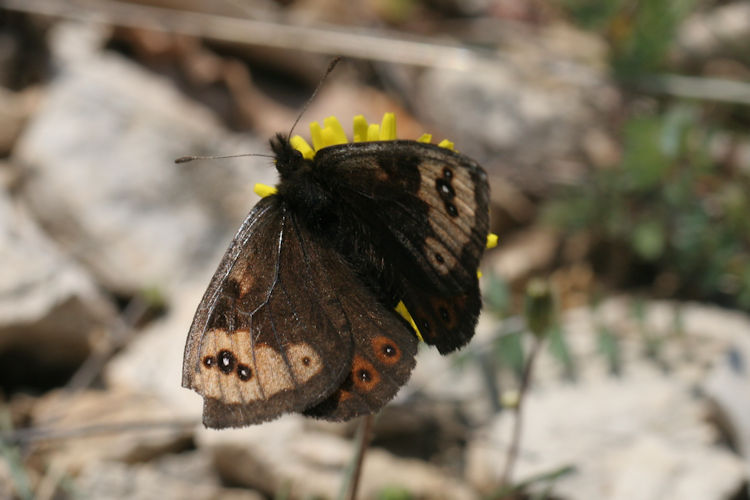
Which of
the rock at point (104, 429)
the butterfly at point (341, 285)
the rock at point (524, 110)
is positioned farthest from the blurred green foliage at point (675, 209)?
the rock at point (104, 429)

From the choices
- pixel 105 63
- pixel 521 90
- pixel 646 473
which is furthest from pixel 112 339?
pixel 521 90

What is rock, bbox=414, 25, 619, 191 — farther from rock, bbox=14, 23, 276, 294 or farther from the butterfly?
the butterfly

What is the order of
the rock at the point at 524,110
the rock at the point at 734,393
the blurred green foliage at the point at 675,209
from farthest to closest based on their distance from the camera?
the rock at the point at 524,110, the blurred green foliage at the point at 675,209, the rock at the point at 734,393

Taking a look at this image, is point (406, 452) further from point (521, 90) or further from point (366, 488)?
point (521, 90)

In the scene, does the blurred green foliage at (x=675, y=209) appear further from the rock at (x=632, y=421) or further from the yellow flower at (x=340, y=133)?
the yellow flower at (x=340, y=133)

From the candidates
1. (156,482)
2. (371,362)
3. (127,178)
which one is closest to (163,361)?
(156,482)

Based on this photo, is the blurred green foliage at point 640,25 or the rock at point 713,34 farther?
the rock at point 713,34

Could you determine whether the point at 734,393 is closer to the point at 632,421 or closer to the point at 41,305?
the point at 632,421
